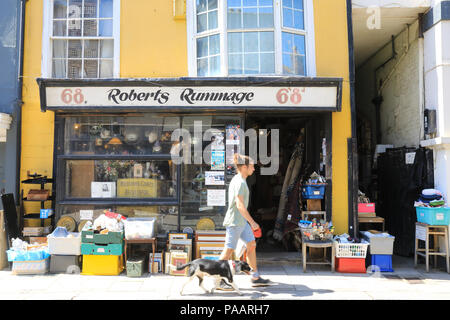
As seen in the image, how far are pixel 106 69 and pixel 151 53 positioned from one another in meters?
1.08

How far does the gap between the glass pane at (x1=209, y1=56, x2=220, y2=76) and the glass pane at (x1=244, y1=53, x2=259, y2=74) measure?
57 centimetres

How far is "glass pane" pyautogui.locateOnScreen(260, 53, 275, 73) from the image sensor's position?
6980mm

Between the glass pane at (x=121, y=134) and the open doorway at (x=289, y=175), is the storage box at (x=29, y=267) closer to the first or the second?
the glass pane at (x=121, y=134)

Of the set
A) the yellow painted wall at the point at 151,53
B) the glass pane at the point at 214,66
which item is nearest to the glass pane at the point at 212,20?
the yellow painted wall at the point at 151,53

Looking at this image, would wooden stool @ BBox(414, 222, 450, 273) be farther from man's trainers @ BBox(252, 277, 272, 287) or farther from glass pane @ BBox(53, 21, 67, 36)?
glass pane @ BBox(53, 21, 67, 36)

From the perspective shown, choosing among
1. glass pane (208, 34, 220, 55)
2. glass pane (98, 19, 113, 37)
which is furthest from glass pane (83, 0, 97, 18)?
glass pane (208, 34, 220, 55)

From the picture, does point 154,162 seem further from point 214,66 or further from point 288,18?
point 288,18

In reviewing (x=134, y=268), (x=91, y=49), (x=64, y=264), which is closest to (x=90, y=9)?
(x=91, y=49)

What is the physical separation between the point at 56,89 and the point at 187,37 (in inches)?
112

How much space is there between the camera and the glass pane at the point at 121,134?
702 cm

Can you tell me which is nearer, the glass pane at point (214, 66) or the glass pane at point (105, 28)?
the glass pane at point (214, 66)

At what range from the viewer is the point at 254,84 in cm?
649

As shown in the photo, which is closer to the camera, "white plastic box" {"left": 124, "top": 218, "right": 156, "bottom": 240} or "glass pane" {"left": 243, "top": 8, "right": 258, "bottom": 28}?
"white plastic box" {"left": 124, "top": 218, "right": 156, "bottom": 240}

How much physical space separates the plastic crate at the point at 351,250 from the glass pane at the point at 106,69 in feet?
19.2
